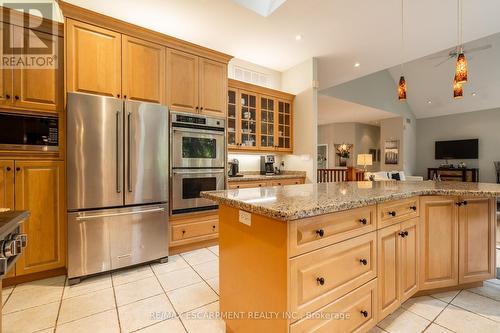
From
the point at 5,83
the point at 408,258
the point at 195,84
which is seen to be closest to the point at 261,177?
the point at 195,84

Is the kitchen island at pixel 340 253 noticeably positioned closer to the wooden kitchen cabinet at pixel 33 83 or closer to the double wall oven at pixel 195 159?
the double wall oven at pixel 195 159

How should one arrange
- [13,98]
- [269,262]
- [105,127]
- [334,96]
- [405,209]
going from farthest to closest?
[334,96]
[105,127]
[13,98]
[405,209]
[269,262]

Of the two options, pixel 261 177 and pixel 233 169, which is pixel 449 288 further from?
pixel 233 169

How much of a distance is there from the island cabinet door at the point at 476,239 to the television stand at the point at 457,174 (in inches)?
303

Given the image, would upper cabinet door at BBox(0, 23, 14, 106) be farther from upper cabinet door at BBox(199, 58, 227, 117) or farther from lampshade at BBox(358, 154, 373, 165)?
lampshade at BBox(358, 154, 373, 165)

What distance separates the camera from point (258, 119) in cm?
403

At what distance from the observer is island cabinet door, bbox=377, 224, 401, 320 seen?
1.49 m

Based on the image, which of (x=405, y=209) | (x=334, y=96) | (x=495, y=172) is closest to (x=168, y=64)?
(x=405, y=209)

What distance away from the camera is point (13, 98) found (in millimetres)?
2100

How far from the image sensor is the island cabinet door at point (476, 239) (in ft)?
6.34

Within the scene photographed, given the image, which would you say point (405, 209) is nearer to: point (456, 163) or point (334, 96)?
point (334, 96)

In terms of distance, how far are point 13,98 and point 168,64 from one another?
4.77 ft

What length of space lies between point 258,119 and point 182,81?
61.7 inches

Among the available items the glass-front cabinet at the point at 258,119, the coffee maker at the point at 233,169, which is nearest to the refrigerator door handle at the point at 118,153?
the glass-front cabinet at the point at 258,119
